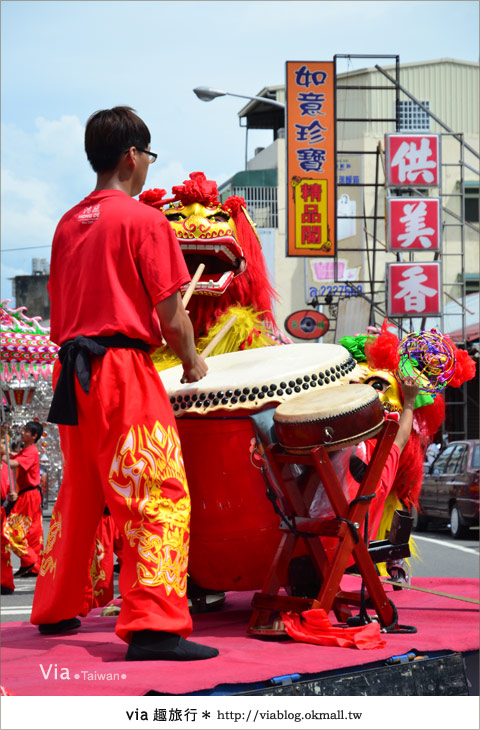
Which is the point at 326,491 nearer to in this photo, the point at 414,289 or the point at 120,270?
the point at 120,270

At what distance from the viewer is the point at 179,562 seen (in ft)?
9.65

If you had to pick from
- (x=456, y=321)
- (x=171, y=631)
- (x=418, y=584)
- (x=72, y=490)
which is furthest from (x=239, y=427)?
(x=456, y=321)

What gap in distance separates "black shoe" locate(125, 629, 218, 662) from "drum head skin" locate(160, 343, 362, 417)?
36.0 inches

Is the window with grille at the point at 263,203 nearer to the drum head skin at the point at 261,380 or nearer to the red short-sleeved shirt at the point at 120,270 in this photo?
the drum head skin at the point at 261,380

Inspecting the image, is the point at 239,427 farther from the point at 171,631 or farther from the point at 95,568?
the point at 95,568

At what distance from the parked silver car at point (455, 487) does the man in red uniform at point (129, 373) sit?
9045mm

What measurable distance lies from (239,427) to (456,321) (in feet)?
58.1

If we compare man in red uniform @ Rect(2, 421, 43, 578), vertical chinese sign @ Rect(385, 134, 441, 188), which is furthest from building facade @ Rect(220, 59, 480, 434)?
man in red uniform @ Rect(2, 421, 43, 578)

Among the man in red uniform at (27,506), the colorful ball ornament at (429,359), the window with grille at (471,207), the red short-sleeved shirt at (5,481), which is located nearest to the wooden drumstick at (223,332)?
the colorful ball ornament at (429,359)

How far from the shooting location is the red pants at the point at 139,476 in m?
2.86

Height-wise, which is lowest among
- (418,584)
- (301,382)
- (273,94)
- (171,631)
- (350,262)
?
(418,584)

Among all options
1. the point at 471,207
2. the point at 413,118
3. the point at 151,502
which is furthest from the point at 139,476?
the point at 471,207

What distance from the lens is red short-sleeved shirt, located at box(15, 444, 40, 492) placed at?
9547 mm

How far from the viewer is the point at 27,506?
945 centimetres
